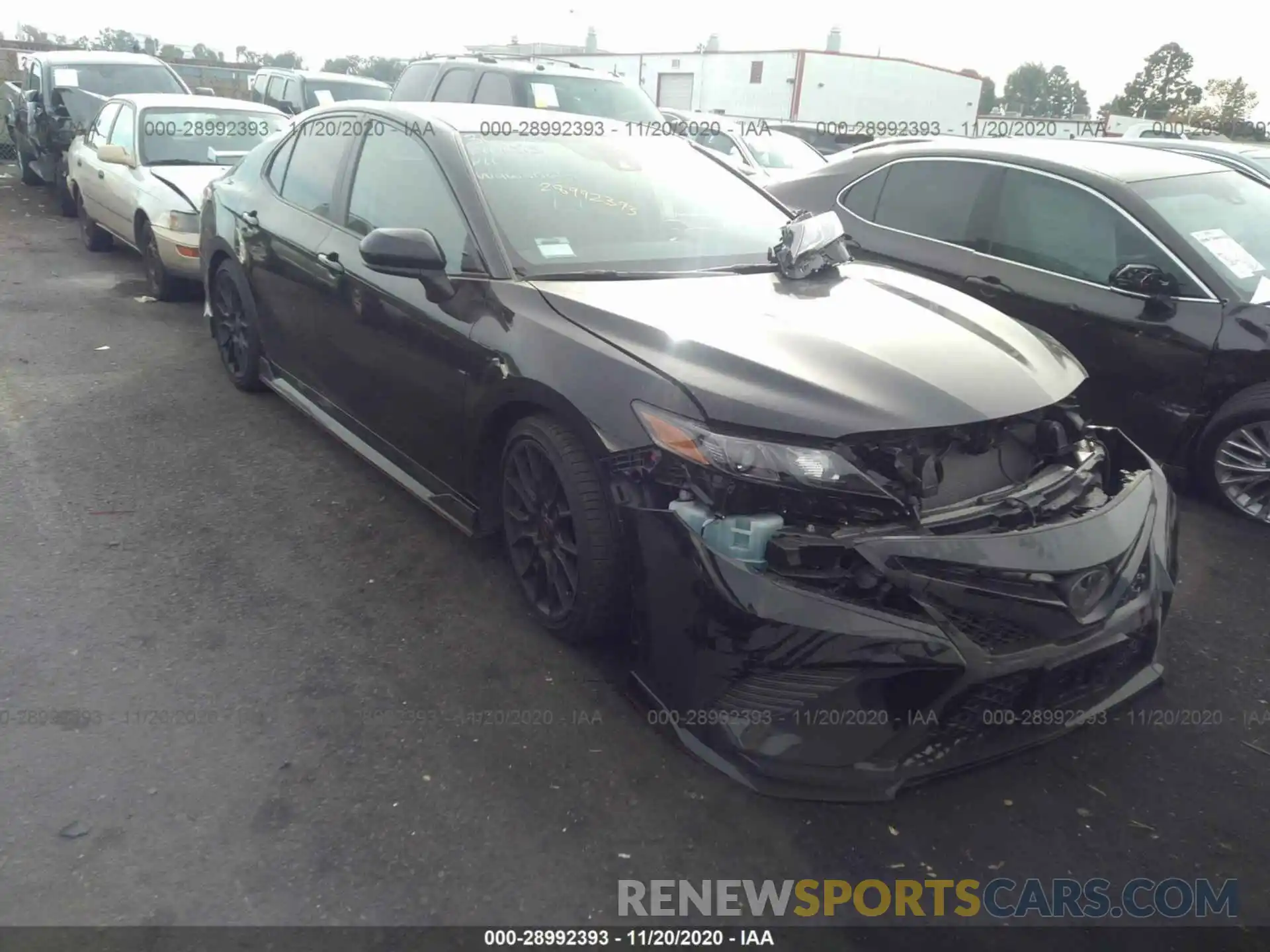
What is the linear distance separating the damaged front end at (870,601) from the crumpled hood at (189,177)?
601 cm

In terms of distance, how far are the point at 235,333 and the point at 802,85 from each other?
1548 inches

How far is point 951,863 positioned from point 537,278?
2214mm

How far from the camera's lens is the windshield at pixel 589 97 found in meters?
9.59

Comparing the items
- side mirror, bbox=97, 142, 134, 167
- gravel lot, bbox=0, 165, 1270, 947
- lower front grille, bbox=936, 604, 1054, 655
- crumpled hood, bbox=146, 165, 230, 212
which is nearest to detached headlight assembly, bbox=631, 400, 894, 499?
lower front grille, bbox=936, 604, 1054, 655

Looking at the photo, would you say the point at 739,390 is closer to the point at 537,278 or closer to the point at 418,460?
the point at 537,278

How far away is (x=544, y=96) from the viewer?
959 cm

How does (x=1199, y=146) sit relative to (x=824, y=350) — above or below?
above

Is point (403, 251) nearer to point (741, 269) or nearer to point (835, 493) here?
point (741, 269)

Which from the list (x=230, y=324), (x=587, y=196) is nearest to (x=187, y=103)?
(x=230, y=324)

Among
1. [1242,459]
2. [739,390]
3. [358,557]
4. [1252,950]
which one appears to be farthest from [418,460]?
[1242,459]

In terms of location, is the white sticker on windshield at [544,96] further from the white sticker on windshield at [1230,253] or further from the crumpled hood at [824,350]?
the crumpled hood at [824,350]

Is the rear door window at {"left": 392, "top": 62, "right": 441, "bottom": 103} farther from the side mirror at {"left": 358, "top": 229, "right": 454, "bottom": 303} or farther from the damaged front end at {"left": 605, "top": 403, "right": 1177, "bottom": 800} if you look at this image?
the damaged front end at {"left": 605, "top": 403, "right": 1177, "bottom": 800}

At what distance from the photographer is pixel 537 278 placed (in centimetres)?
332

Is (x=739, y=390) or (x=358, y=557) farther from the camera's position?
(x=358, y=557)
